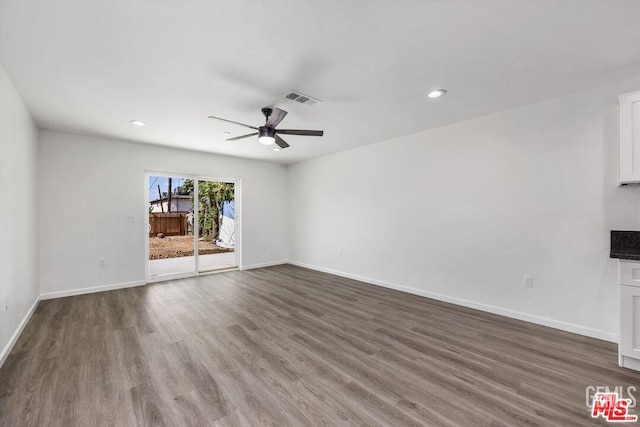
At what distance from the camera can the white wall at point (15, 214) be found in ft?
7.87

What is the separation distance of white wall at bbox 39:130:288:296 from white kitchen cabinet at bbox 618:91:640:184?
613cm

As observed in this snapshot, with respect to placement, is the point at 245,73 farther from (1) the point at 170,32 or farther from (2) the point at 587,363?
(2) the point at 587,363

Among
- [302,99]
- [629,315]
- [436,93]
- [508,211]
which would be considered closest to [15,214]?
[302,99]

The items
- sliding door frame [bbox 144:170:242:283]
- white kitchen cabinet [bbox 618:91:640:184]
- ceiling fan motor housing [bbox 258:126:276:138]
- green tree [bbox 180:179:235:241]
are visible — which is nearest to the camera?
white kitchen cabinet [bbox 618:91:640:184]

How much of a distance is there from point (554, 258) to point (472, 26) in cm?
267

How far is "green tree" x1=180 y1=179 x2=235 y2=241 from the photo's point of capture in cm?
661

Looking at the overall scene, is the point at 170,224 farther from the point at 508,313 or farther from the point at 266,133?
the point at 508,313

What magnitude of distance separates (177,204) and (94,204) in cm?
184

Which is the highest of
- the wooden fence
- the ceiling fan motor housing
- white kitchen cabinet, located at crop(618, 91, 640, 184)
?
the ceiling fan motor housing

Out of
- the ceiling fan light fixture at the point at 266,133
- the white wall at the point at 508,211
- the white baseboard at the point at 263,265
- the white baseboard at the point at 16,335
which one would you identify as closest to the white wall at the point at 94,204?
the white baseboard at the point at 16,335

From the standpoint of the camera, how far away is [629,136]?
92.1 inches

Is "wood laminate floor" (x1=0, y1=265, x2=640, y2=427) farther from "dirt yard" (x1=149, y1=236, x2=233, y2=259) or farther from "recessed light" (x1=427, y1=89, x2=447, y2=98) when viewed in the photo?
"dirt yard" (x1=149, y1=236, x2=233, y2=259)

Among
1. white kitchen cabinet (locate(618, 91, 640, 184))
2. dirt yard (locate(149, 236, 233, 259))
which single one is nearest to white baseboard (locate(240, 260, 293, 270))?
dirt yard (locate(149, 236, 233, 259))

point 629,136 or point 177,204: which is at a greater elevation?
point 629,136
